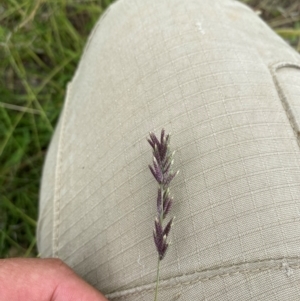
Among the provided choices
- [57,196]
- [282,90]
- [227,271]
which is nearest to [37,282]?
[57,196]

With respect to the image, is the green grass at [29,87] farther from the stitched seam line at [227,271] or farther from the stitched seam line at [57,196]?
the stitched seam line at [227,271]

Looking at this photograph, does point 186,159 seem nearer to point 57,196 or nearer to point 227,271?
point 227,271

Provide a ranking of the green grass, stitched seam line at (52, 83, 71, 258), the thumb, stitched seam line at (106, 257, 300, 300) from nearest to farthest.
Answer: stitched seam line at (106, 257, 300, 300) < the thumb < stitched seam line at (52, 83, 71, 258) < the green grass

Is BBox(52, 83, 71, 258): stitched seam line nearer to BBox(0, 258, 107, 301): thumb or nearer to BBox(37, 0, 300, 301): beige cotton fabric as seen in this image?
BBox(37, 0, 300, 301): beige cotton fabric

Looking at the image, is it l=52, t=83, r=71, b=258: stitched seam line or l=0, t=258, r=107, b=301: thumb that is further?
l=52, t=83, r=71, b=258: stitched seam line

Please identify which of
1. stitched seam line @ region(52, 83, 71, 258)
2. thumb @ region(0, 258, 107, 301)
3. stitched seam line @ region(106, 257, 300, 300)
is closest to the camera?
stitched seam line @ region(106, 257, 300, 300)

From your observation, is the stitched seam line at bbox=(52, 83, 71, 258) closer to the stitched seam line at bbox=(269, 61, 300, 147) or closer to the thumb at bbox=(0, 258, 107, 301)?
the thumb at bbox=(0, 258, 107, 301)

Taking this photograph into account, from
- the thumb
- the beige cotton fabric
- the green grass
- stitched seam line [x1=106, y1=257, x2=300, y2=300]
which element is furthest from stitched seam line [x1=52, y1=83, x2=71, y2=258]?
the green grass

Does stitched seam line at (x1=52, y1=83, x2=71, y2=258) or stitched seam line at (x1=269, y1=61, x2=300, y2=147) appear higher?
stitched seam line at (x1=269, y1=61, x2=300, y2=147)
